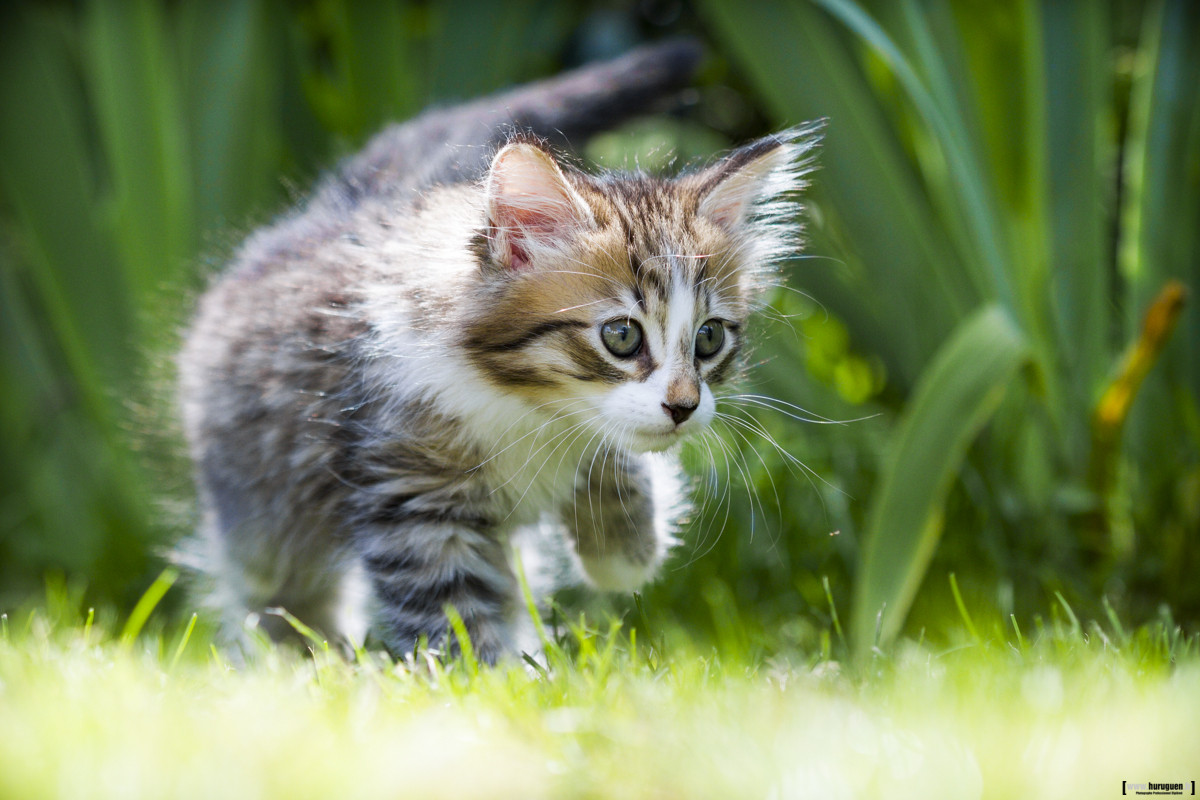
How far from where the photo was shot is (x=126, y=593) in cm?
257

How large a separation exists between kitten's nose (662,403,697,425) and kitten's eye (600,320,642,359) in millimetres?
118

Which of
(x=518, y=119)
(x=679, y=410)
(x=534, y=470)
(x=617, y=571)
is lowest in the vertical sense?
(x=617, y=571)

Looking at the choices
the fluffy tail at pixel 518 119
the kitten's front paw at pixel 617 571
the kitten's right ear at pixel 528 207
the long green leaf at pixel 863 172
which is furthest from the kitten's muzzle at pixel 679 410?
the long green leaf at pixel 863 172

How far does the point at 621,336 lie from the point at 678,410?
0.48 feet

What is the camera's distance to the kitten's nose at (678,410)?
4.65 ft

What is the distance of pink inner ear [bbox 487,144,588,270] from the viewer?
1.47 meters

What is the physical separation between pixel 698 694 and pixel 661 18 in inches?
98.3

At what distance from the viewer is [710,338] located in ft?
5.26

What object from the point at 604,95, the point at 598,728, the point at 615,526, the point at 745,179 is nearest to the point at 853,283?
the point at 604,95

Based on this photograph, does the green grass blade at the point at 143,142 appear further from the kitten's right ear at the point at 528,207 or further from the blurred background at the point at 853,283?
the kitten's right ear at the point at 528,207

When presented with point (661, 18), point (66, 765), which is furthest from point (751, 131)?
point (66, 765)

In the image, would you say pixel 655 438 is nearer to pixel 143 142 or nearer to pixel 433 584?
pixel 433 584

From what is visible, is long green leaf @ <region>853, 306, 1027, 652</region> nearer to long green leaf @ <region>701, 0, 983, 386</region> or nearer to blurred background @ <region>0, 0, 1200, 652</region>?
blurred background @ <region>0, 0, 1200, 652</region>

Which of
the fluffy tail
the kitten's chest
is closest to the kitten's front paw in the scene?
the kitten's chest
